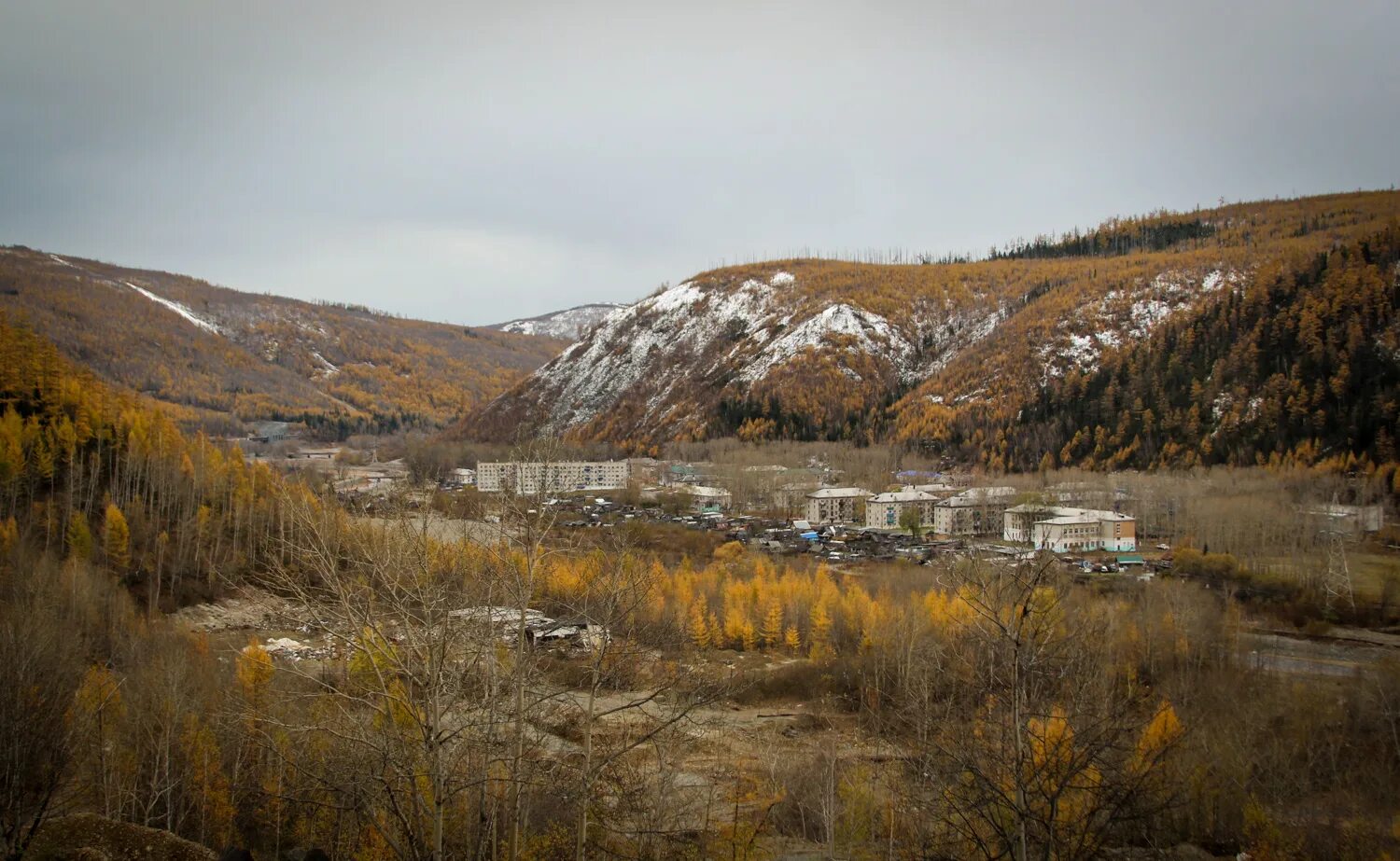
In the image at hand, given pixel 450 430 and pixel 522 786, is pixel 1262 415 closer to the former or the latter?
pixel 522 786

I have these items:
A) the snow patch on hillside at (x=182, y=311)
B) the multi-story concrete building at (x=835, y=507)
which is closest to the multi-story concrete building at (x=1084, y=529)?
the multi-story concrete building at (x=835, y=507)

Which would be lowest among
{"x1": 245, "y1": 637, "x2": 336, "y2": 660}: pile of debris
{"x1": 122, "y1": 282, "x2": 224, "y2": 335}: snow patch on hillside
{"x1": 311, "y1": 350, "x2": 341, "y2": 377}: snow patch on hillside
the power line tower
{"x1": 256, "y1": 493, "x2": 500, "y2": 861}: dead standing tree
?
{"x1": 245, "y1": 637, "x2": 336, "y2": 660}: pile of debris

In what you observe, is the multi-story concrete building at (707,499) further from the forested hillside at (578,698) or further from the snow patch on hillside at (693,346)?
the snow patch on hillside at (693,346)

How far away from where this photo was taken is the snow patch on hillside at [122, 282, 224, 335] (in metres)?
176

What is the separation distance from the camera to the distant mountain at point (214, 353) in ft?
440

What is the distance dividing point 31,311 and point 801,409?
12556cm

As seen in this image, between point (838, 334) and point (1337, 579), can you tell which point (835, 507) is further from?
point (838, 334)

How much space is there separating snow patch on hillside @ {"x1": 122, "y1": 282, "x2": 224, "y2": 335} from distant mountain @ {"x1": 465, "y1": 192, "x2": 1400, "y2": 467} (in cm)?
8037

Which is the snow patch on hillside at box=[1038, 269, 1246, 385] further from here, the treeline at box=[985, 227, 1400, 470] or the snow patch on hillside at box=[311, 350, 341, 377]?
the snow patch on hillside at box=[311, 350, 341, 377]

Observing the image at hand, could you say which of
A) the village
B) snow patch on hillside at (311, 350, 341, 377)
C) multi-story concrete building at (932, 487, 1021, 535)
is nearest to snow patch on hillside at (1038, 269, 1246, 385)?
the village

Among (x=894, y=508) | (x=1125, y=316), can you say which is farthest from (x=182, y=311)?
(x=1125, y=316)

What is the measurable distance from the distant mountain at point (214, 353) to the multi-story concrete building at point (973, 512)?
109 m

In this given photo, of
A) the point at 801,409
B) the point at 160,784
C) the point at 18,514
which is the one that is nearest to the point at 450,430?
the point at 801,409

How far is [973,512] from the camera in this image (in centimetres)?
5400
